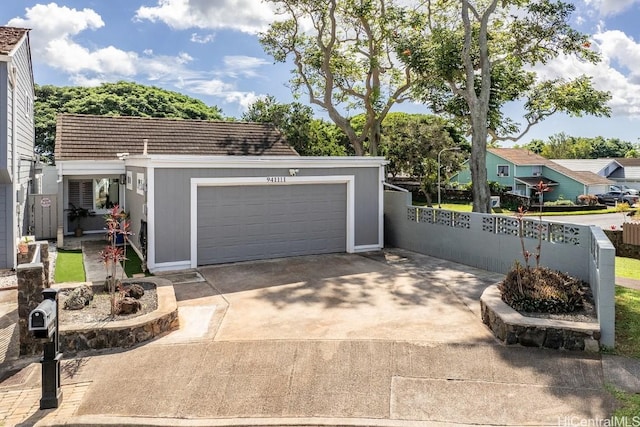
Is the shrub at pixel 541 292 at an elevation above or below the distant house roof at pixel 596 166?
below

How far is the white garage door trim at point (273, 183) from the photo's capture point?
10.8 meters

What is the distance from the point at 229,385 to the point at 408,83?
1603 cm

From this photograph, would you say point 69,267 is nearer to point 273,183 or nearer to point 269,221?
point 269,221

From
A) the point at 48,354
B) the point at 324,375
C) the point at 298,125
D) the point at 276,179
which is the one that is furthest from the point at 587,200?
the point at 48,354

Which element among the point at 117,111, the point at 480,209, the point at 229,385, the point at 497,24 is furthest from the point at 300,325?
the point at 117,111

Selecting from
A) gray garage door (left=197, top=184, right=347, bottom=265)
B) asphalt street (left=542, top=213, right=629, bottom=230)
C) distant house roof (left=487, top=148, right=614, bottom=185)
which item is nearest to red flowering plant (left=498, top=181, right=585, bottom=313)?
gray garage door (left=197, top=184, right=347, bottom=265)

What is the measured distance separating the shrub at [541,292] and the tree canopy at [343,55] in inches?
501

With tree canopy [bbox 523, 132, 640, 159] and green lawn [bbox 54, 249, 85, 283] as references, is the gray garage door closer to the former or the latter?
green lawn [bbox 54, 249, 85, 283]

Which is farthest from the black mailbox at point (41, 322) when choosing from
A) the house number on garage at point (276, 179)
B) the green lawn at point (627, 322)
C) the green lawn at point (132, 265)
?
the house number on garage at point (276, 179)

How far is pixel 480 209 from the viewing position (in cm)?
1356

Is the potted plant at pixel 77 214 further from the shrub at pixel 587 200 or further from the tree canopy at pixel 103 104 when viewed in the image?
the shrub at pixel 587 200

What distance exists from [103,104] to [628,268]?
127 ft

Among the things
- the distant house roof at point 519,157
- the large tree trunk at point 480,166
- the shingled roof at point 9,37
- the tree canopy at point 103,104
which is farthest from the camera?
the distant house roof at point 519,157

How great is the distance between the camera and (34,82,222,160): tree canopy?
35344mm
